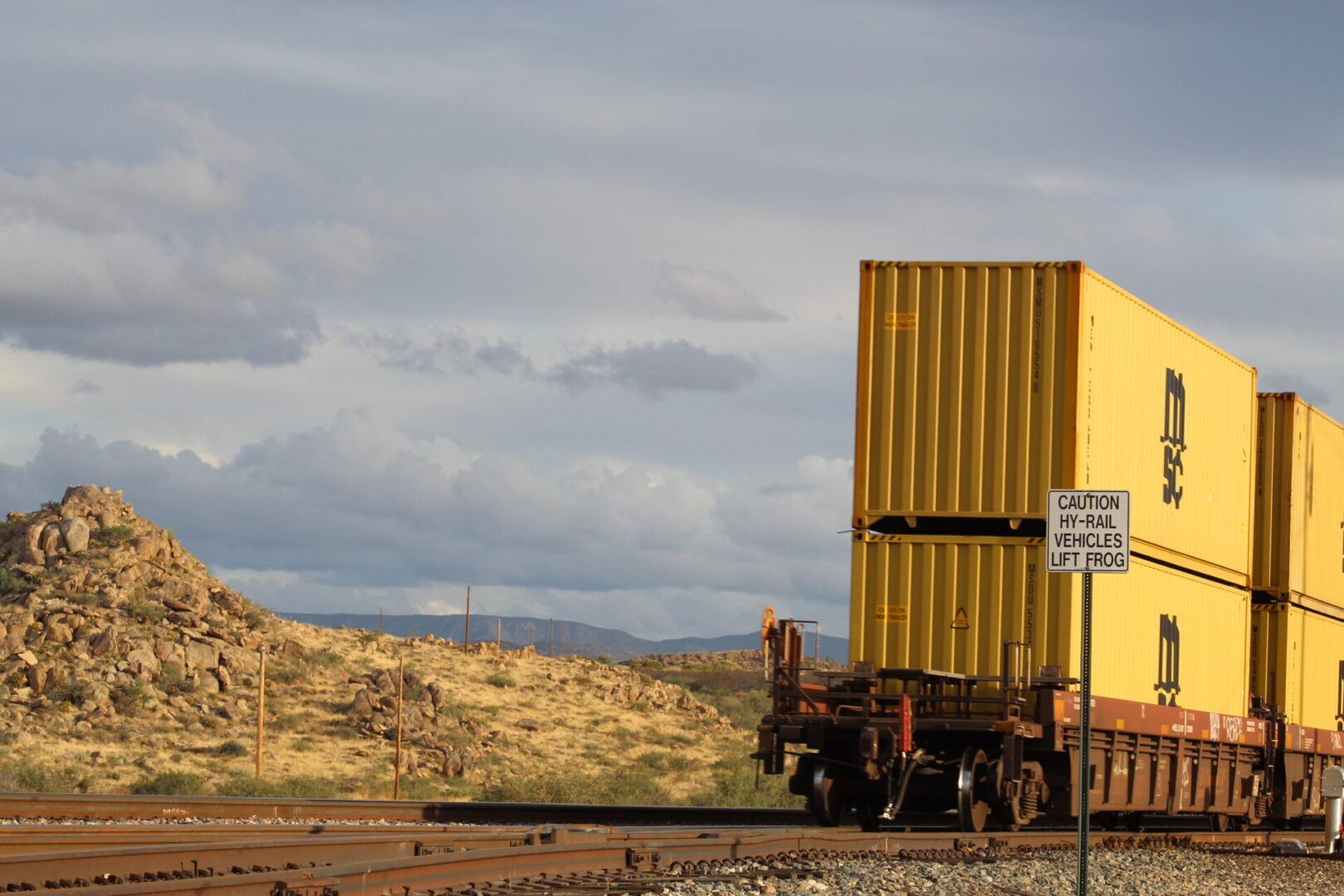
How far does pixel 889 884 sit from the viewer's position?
36.7 ft

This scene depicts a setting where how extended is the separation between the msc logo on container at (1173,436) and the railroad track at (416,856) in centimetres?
459

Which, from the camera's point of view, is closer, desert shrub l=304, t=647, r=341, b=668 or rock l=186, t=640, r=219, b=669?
rock l=186, t=640, r=219, b=669

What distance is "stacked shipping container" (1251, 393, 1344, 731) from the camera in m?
21.2

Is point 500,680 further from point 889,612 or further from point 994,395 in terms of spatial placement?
point 994,395

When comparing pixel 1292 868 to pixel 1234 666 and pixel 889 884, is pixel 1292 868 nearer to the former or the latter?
pixel 1234 666

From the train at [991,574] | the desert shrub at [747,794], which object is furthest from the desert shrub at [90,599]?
the train at [991,574]

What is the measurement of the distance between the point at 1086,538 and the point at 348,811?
919 cm

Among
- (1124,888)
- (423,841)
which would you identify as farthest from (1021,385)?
(423,841)

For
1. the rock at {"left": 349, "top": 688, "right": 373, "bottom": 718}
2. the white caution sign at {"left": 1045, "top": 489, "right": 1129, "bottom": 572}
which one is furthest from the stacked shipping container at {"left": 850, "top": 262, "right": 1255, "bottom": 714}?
the rock at {"left": 349, "top": 688, "right": 373, "bottom": 718}

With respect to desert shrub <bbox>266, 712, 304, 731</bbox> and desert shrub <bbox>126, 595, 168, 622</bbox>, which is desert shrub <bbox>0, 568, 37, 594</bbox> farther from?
desert shrub <bbox>266, 712, 304, 731</bbox>

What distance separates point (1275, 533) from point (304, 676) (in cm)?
2402

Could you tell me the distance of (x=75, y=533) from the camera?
4106cm

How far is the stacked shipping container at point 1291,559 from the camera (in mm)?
21219

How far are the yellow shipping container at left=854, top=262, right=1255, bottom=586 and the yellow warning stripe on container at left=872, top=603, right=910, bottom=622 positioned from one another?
805 mm
